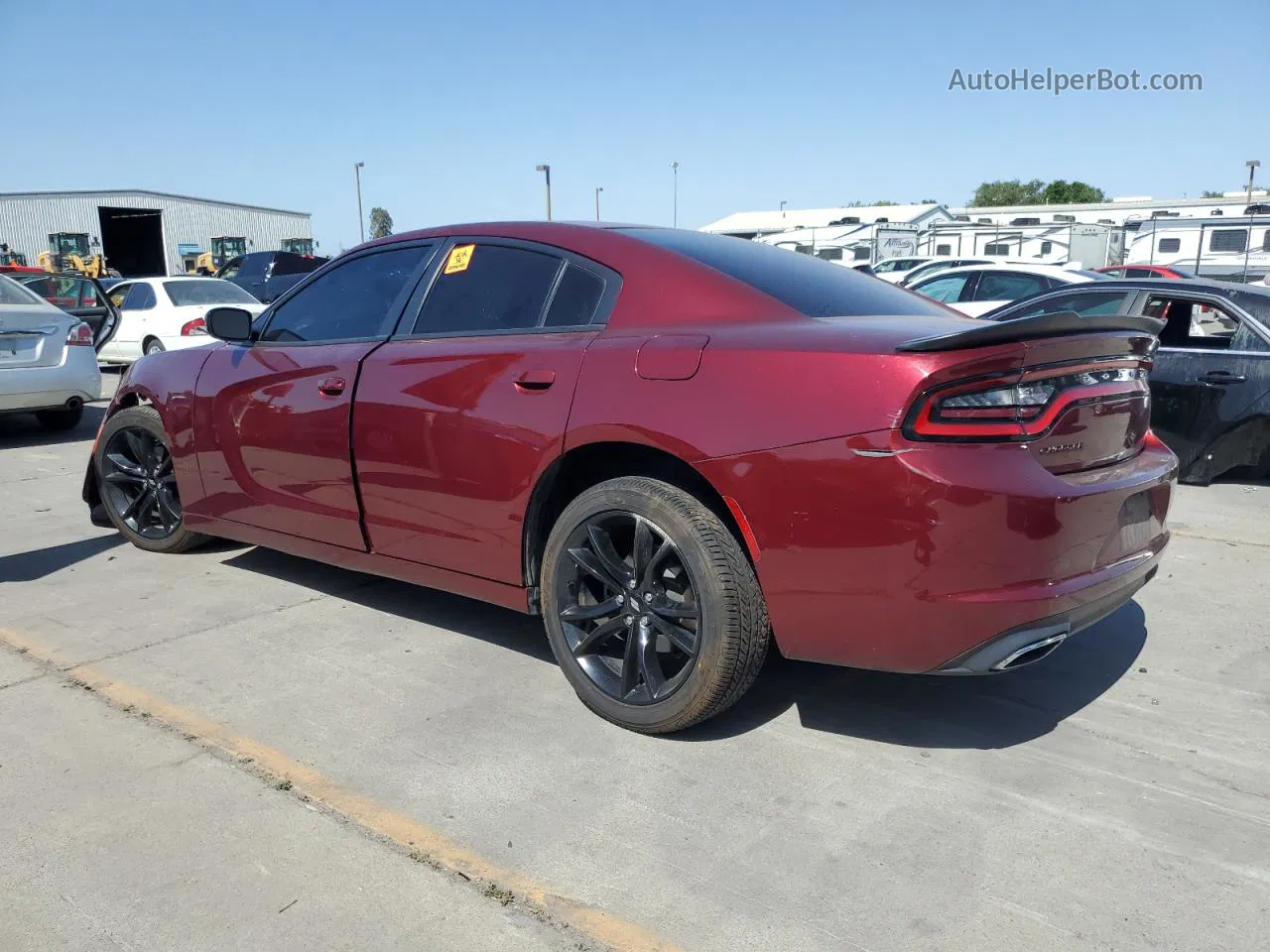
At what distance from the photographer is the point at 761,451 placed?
2.78 meters

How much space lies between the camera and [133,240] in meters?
46.4

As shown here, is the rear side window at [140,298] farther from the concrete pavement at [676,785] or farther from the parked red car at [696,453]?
the parked red car at [696,453]

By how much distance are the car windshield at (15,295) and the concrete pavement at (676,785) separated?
6.14 metres

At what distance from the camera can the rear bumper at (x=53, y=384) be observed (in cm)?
875

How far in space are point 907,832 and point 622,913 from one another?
805mm

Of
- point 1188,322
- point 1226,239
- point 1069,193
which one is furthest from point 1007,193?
point 1188,322

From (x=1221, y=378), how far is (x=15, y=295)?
10.1m

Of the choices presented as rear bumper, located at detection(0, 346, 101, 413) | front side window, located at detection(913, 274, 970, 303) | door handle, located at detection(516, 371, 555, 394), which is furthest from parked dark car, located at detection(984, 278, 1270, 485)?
rear bumper, located at detection(0, 346, 101, 413)

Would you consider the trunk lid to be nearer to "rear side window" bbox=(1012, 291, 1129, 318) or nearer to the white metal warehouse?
"rear side window" bbox=(1012, 291, 1129, 318)

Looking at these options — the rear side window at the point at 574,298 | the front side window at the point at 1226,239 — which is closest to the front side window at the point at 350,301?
the rear side window at the point at 574,298

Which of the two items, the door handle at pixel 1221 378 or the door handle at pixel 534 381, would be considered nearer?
the door handle at pixel 534 381

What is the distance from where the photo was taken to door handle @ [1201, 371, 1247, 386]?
21.4ft

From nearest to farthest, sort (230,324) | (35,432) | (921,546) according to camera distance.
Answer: (921,546), (230,324), (35,432)

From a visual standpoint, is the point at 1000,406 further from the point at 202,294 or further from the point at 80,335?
the point at 202,294
